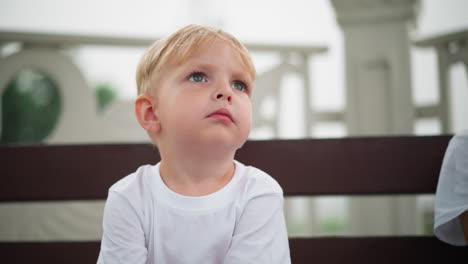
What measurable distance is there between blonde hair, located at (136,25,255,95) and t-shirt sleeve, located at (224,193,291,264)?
288 mm

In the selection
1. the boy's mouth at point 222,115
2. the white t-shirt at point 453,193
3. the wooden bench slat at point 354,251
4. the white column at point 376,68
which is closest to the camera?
the boy's mouth at point 222,115

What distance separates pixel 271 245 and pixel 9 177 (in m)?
0.97

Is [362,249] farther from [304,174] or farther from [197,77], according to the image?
[197,77]

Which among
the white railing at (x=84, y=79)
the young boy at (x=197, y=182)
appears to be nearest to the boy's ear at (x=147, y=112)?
the young boy at (x=197, y=182)

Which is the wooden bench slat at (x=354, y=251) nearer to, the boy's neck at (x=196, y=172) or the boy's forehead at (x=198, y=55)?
the boy's neck at (x=196, y=172)

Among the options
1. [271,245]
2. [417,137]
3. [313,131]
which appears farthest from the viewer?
[313,131]

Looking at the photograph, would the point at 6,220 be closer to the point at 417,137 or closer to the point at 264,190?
the point at 264,190

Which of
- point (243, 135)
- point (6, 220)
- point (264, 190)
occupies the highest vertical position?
point (243, 135)

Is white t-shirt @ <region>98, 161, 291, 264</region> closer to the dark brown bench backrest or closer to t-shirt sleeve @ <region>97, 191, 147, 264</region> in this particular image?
t-shirt sleeve @ <region>97, 191, 147, 264</region>

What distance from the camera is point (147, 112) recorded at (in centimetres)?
97

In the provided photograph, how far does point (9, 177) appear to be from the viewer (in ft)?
4.67

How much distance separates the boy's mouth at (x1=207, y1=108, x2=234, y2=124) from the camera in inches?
34.2

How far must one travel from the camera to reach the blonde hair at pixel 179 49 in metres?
0.90

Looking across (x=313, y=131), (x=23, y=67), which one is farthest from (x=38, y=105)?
(x=313, y=131)
